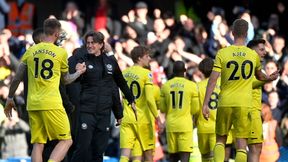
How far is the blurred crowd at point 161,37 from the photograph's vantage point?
974 inches

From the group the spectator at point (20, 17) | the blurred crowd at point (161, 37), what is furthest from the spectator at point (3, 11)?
the spectator at point (20, 17)

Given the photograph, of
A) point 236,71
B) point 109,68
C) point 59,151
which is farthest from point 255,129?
point 59,151

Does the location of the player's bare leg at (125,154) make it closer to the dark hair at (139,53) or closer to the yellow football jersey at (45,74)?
the dark hair at (139,53)

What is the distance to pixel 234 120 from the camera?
58.1 feet

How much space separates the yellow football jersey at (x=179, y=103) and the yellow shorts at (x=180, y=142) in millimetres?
96

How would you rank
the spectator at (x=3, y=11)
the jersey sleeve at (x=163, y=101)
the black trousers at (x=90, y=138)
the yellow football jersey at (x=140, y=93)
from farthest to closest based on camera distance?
1. the spectator at (x=3, y=11)
2. the jersey sleeve at (x=163, y=101)
3. the yellow football jersey at (x=140, y=93)
4. the black trousers at (x=90, y=138)

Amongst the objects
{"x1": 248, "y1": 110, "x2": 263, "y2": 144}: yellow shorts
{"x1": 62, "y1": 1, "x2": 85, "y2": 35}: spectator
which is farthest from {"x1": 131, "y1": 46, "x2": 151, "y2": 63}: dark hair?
{"x1": 62, "y1": 1, "x2": 85, "y2": 35}: spectator

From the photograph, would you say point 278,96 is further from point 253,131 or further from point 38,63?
point 38,63

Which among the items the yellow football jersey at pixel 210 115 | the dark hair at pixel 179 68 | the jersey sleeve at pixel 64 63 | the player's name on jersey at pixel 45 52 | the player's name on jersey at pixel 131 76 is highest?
the dark hair at pixel 179 68

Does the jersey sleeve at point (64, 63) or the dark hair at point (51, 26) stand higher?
the dark hair at point (51, 26)

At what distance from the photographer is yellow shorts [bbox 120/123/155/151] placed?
20.4 metres

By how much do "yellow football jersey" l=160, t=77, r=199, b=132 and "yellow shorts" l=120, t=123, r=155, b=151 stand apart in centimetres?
48

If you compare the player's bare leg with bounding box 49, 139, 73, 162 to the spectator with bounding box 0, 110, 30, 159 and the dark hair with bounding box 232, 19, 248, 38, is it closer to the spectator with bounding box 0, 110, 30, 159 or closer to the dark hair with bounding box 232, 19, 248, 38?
the dark hair with bounding box 232, 19, 248, 38

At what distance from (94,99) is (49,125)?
1436 millimetres
